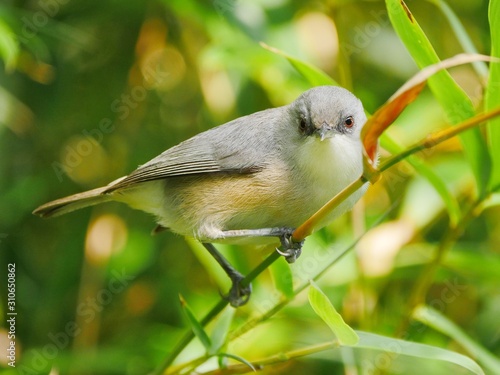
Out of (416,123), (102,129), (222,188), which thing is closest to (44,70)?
(102,129)

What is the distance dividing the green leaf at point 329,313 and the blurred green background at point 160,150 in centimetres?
108

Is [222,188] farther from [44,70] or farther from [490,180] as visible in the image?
[44,70]

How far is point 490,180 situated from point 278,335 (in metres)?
1.35

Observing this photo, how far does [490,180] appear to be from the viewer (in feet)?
7.85

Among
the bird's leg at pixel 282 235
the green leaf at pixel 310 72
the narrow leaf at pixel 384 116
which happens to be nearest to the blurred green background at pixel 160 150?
the bird's leg at pixel 282 235

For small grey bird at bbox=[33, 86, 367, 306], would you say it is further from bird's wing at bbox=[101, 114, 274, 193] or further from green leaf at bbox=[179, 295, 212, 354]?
green leaf at bbox=[179, 295, 212, 354]

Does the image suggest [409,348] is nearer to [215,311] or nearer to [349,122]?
[215,311]

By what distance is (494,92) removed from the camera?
2.15m

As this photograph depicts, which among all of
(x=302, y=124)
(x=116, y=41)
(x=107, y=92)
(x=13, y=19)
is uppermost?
(x=116, y=41)

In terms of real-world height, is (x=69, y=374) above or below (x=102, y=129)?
below

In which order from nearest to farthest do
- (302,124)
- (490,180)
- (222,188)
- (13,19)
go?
1. (490,180)
2. (302,124)
3. (222,188)
4. (13,19)

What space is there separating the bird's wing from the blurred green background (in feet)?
1.58

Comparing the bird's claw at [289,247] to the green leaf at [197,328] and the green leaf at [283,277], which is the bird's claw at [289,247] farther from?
the green leaf at [197,328]

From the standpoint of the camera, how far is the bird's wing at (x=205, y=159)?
280cm
